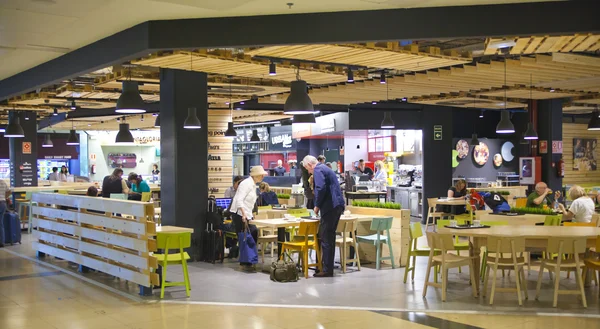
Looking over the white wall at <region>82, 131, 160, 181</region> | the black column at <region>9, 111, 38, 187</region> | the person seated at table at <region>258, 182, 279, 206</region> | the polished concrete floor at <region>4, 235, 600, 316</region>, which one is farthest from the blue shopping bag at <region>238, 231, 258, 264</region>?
the white wall at <region>82, 131, 160, 181</region>

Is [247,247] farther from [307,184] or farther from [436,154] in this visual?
[436,154]

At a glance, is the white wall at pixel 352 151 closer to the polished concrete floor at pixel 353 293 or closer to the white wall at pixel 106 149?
the white wall at pixel 106 149

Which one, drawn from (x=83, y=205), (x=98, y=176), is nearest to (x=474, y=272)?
(x=83, y=205)

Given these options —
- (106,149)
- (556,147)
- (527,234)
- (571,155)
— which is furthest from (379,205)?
(106,149)

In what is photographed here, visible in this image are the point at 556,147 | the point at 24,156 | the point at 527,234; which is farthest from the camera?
the point at 24,156

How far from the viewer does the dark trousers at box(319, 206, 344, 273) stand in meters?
9.59

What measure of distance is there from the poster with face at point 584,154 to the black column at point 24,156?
17986mm

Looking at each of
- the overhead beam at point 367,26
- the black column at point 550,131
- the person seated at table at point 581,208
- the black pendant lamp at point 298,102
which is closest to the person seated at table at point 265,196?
the black pendant lamp at point 298,102

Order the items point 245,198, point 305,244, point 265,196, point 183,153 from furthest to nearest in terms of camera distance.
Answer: point 265,196 → point 183,153 → point 245,198 → point 305,244

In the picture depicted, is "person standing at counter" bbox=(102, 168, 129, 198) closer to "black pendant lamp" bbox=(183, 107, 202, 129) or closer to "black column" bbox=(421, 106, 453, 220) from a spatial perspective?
"black pendant lamp" bbox=(183, 107, 202, 129)

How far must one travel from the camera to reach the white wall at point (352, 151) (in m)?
21.7

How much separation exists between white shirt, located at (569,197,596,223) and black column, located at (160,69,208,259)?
6046 millimetres

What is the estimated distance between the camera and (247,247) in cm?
1010

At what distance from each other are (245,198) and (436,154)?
9.35 m
